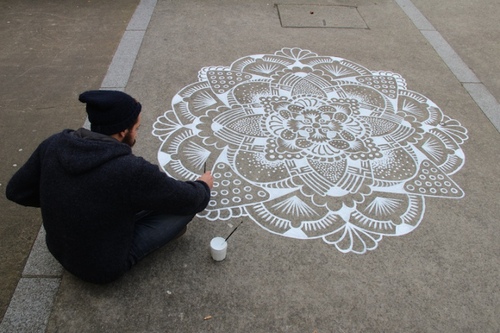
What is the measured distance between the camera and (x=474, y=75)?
15.8 ft

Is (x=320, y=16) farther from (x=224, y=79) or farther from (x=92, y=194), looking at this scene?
(x=92, y=194)

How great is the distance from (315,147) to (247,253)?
53.7 inches

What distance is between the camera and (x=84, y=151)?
1.85 metres

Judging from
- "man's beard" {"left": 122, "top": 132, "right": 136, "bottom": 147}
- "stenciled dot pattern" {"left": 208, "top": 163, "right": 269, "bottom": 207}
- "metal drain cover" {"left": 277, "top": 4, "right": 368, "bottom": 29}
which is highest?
"man's beard" {"left": 122, "top": 132, "right": 136, "bottom": 147}

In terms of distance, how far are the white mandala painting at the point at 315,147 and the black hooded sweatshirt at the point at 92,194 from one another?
0.82 meters

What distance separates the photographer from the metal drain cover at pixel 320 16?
5.79 m

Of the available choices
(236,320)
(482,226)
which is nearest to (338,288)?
(236,320)

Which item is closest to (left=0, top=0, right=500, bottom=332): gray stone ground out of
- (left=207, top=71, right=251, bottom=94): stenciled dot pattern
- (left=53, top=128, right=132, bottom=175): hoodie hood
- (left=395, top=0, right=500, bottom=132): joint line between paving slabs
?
(left=395, top=0, right=500, bottom=132): joint line between paving slabs

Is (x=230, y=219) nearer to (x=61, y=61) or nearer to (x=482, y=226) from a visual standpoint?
(x=482, y=226)

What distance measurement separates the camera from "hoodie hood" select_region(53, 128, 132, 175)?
6.01ft

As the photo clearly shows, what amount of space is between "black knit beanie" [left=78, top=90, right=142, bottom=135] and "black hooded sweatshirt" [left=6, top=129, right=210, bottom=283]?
69 millimetres

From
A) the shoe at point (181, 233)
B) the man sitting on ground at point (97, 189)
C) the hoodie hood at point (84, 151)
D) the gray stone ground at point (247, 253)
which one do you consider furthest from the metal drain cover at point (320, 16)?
the hoodie hood at point (84, 151)

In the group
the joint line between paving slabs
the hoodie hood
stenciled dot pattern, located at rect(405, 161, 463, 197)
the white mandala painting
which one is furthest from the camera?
the joint line between paving slabs

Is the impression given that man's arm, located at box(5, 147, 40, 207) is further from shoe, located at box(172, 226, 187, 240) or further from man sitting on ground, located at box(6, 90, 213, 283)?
shoe, located at box(172, 226, 187, 240)
